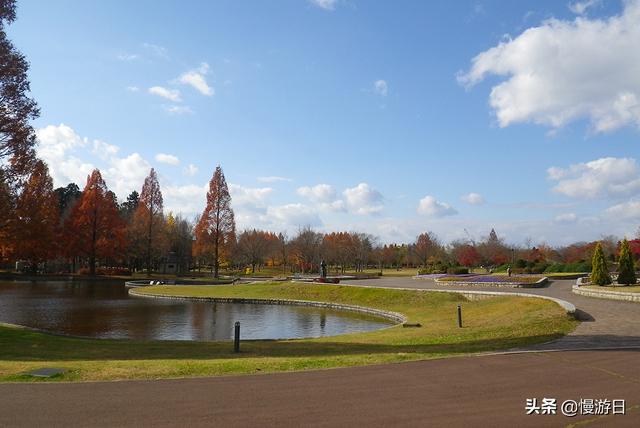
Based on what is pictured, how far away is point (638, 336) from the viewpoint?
44.0 feet

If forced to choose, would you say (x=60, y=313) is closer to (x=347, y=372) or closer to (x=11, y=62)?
(x=11, y=62)

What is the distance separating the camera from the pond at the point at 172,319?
2236 cm

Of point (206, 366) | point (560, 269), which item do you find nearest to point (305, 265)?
point (560, 269)

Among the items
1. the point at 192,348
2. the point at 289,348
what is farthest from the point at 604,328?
the point at 192,348

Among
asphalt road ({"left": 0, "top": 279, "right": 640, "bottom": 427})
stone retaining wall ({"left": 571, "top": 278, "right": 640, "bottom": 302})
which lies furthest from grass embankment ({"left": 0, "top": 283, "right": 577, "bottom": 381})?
stone retaining wall ({"left": 571, "top": 278, "right": 640, "bottom": 302})

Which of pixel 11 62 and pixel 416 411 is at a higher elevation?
pixel 11 62

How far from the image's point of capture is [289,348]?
610 inches

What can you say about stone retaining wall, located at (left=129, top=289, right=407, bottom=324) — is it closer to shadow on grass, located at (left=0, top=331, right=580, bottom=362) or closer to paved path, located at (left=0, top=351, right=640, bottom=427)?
shadow on grass, located at (left=0, top=331, right=580, bottom=362)

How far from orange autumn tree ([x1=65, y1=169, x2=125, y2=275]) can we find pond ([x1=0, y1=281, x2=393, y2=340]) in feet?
97.5

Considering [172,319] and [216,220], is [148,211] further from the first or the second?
[172,319]

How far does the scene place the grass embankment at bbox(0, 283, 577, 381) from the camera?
10.0 meters

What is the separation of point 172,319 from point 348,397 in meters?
21.4

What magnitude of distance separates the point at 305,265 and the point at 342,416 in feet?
283

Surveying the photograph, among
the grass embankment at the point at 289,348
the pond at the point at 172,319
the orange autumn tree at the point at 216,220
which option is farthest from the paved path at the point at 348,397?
the orange autumn tree at the point at 216,220
